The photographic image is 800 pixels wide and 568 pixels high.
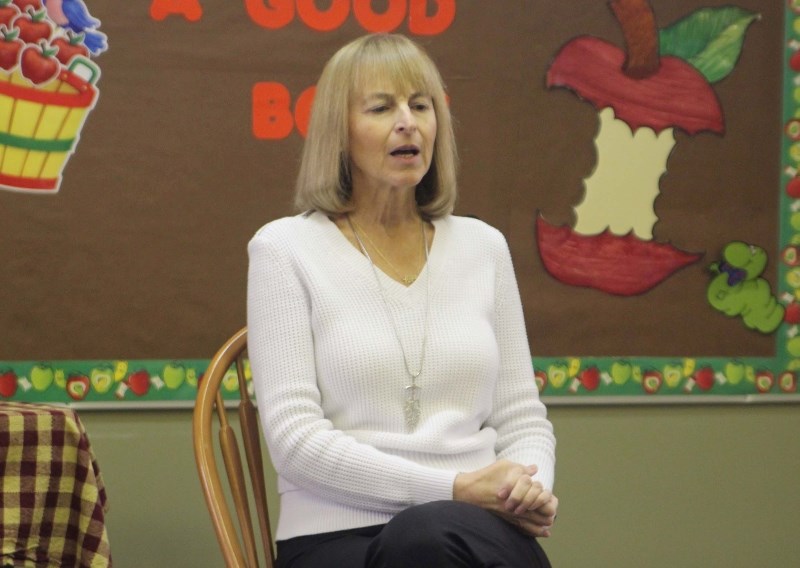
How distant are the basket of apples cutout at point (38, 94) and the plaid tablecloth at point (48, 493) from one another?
30.4 inches

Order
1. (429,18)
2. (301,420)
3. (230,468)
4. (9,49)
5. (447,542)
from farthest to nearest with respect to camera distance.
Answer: (429,18) → (9,49) → (230,468) → (301,420) → (447,542)

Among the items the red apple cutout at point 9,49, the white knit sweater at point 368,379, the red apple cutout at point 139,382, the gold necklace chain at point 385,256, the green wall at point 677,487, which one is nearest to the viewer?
the white knit sweater at point 368,379

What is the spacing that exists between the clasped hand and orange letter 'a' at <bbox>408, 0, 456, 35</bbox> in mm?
1358

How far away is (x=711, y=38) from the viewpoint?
9.18 feet

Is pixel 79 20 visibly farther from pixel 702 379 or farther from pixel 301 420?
pixel 702 379

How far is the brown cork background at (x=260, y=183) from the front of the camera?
98.3 inches

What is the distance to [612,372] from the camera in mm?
2762

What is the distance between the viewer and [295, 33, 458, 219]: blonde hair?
1.86 m

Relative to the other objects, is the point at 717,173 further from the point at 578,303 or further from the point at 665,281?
the point at 578,303

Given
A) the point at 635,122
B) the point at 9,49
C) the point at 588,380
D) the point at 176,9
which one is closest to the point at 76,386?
the point at 9,49

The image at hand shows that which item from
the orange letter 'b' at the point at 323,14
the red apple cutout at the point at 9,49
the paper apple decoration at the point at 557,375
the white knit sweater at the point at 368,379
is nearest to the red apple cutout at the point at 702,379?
the paper apple decoration at the point at 557,375

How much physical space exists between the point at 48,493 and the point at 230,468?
0.31 meters

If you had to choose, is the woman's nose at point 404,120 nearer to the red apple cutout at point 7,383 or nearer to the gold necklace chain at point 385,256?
the gold necklace chain at point 385,256

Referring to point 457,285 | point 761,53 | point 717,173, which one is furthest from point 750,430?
point 457,285
